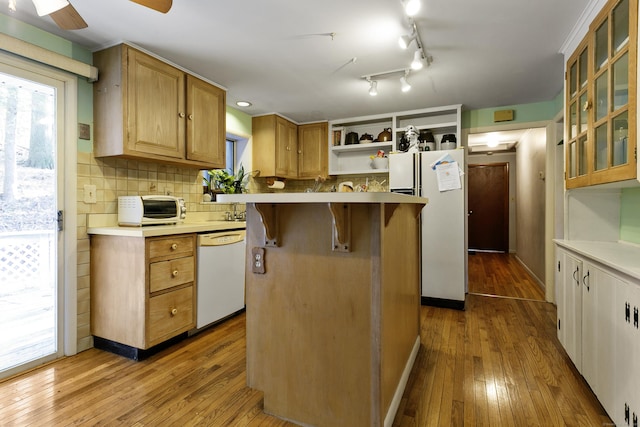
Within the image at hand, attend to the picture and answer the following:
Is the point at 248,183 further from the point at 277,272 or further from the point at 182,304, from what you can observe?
the point at 277,272

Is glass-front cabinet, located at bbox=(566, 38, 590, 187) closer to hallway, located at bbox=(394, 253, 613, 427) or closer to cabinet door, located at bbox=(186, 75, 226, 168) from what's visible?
hallway, located at bbox=(394, 253, 613, 427)

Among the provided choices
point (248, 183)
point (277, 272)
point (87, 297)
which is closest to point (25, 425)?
point (87, 297)

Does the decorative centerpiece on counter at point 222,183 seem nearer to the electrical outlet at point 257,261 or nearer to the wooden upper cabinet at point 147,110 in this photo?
the wooden upper cabinet at point 147,110

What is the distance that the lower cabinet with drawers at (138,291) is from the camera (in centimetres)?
215

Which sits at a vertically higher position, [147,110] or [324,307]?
[147,110]

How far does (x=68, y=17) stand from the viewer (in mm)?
1404

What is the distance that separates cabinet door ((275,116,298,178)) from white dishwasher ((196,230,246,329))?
138 cm

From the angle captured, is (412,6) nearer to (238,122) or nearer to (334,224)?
(334,224)

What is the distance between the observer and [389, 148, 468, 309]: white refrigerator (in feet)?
10.9

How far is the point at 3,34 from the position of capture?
6.08 feet

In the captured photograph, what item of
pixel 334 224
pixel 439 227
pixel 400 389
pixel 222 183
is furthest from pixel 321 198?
pixel 222 183

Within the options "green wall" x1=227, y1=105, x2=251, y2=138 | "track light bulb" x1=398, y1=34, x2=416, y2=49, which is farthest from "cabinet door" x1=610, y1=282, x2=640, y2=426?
"green wall" x1=227, y1=105, x2=251, y2=138

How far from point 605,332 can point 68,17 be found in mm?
2922

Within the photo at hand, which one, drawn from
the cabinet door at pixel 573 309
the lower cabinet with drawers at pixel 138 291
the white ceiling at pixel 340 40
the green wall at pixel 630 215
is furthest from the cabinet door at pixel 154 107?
the green wall at pixel 630 215
